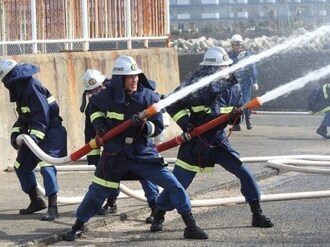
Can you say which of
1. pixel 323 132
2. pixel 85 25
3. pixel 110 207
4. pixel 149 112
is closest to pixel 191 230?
pixel 149 112

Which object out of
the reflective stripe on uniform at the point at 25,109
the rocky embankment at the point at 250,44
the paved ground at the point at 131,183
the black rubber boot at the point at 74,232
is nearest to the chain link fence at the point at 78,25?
the paved ground at the point at 131,183

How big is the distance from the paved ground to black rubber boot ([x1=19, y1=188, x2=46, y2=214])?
0.08 m

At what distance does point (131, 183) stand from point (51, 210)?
2322 mm

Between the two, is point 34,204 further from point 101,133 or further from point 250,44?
point 250,44

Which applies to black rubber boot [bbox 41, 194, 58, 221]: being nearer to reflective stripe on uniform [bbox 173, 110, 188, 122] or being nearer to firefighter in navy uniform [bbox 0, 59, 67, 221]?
firefighter in navy uniform [bbox 0, 59, 67, 221]

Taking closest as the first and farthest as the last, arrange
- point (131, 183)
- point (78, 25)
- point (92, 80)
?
point (92, 80)
point (131, 183)
point (78, 25)

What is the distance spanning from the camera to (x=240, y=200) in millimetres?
9883

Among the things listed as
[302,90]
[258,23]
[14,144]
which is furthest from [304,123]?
[258,23]

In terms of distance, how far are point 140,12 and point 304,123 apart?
5107 mm

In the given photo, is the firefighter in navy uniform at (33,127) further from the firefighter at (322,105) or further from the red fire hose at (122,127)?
the firefighter at (322,105)

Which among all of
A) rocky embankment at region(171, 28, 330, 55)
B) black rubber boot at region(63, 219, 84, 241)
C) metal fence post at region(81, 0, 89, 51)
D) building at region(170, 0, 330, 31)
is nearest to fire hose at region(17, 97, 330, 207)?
black rubber boot at region(63, 219, 84, 241)

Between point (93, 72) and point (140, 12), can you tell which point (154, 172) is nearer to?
point (93, 72)

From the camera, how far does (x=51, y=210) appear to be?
30.4 feet

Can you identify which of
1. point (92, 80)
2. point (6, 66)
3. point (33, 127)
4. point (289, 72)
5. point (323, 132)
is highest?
point (6, 66)
